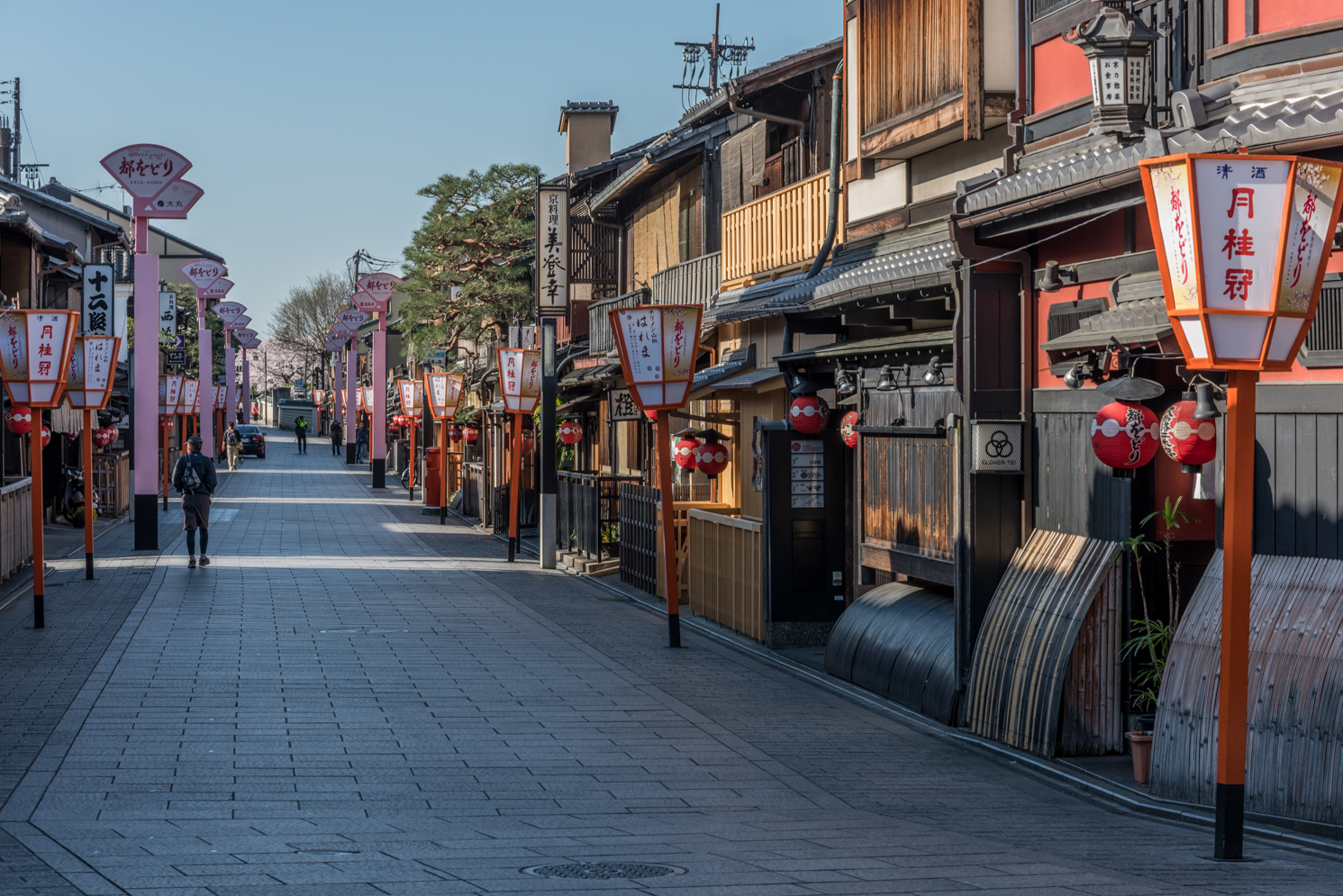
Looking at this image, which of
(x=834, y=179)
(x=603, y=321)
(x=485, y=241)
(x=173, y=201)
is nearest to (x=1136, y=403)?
(x=834, y=179)

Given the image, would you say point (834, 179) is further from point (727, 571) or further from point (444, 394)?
point (444, 394)

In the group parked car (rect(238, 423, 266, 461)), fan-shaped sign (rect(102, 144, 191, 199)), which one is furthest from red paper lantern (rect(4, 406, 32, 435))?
parked car (rect(238, 423, 266, 461))

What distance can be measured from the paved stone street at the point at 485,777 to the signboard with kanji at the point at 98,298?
1941 cm

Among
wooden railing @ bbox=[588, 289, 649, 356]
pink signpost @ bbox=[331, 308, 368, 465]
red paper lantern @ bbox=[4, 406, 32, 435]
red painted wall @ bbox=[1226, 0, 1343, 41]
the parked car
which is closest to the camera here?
red painted wall @ bbox=[1226, 0, 1343, 41]

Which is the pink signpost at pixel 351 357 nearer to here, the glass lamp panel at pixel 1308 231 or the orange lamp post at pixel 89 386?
the orange lamp post at pixel 89 386

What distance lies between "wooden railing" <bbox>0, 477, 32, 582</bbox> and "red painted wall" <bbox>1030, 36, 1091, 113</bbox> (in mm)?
14455

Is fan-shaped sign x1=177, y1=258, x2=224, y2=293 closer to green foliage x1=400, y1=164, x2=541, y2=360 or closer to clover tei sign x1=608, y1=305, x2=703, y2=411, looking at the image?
green foliage x1=400, y1=164, x2=541, y2=360

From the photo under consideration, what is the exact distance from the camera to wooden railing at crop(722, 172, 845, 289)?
60.3 ft

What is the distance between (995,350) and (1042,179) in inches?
83.7

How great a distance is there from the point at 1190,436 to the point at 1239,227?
7.20 ft

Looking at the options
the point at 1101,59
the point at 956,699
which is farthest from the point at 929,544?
the point at 1101,59

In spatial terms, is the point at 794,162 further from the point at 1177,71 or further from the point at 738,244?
the point at 1177,71

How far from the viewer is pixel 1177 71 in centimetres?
999

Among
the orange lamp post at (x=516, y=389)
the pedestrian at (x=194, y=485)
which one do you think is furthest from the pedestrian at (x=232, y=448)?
the pedestrian at (x=194, y=485)
